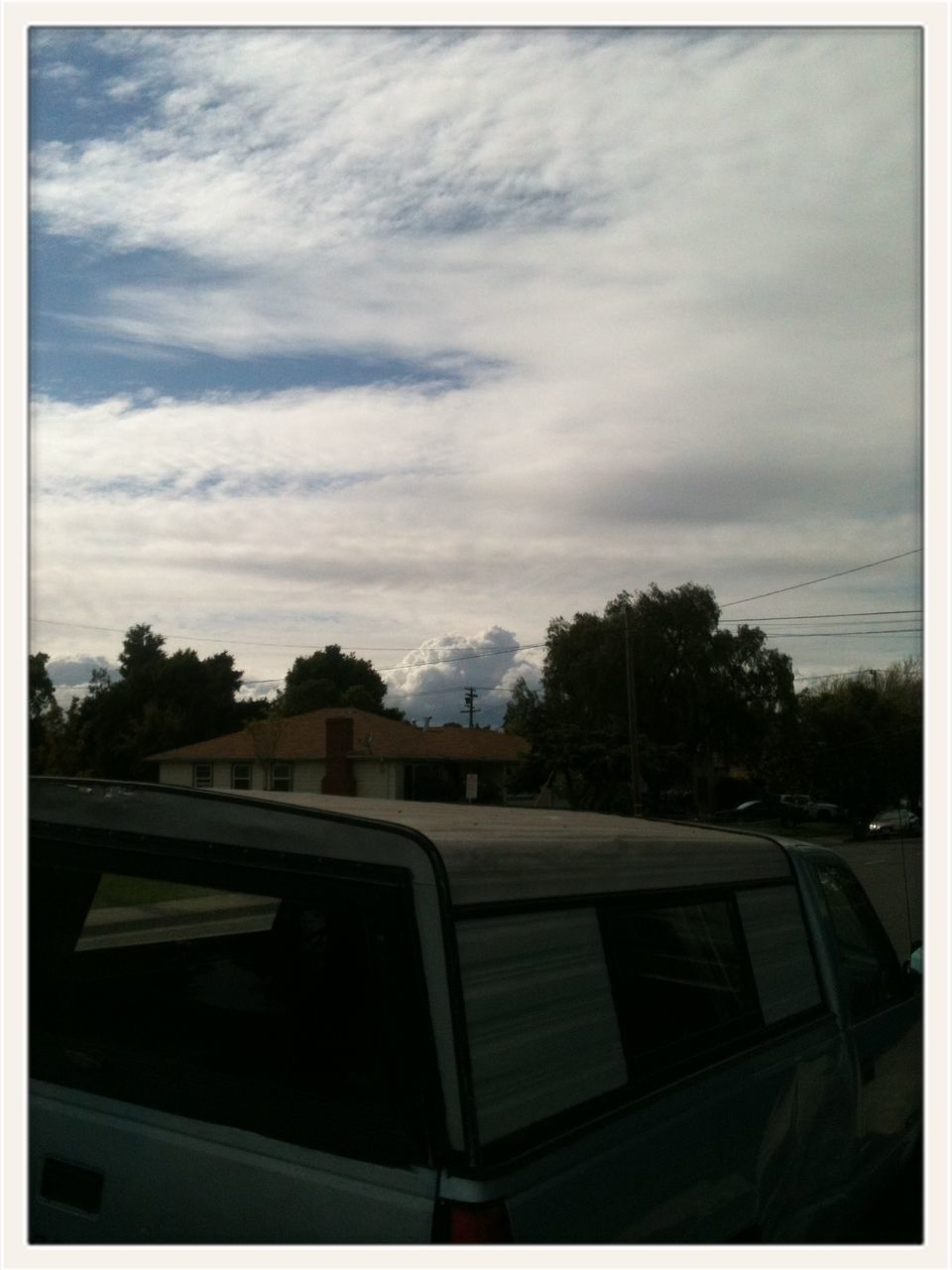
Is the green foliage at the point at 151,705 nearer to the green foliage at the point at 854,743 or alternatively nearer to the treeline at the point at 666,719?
the treeline at the point at 666,719

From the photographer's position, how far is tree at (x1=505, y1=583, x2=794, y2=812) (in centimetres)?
4622

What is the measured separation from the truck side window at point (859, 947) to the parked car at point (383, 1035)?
85 centimetres

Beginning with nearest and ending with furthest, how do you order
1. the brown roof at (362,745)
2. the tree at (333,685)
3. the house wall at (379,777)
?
1. the house wall at (379,777)
2. the brown roof at (362,745)
3. the tree at (333,685)

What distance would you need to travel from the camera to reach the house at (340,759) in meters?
43.2

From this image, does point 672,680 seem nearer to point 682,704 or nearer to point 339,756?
point 682,704

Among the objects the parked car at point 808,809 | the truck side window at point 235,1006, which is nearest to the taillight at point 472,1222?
the truck side window at point 235,1006

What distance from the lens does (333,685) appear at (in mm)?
71062

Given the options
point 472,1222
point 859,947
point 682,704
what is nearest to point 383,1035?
point 472,1222

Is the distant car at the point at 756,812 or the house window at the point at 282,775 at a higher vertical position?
the house window at the point at 282,775

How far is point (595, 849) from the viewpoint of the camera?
2.74 meters

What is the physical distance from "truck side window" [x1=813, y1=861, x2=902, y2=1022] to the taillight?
2.29 metres

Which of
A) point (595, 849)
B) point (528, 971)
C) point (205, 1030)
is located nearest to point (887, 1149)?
point (595, 849)
